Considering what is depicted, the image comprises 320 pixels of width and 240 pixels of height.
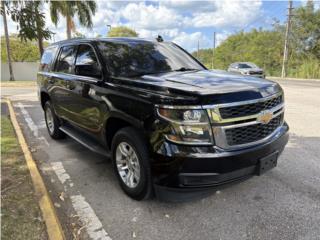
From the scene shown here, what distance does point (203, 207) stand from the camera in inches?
136

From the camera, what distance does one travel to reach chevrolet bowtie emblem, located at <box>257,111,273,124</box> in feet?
10.3

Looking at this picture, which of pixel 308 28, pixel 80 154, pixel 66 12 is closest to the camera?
pixel 80 154

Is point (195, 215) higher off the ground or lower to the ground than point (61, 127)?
lower

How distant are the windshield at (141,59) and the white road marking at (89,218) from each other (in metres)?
1.66

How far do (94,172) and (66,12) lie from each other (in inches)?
851

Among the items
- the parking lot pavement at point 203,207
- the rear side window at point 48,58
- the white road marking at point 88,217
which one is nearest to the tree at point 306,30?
the parking lot pavement at point 203,207

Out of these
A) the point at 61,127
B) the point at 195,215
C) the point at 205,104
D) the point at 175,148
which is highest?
the point at 205,104

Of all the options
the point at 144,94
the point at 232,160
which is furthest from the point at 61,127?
the point at 232,160

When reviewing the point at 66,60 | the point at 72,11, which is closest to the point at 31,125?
the point at 66,60

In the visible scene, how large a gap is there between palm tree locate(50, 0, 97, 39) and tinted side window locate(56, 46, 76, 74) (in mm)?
18910

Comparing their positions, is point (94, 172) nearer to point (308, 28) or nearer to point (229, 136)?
point (229, 136)

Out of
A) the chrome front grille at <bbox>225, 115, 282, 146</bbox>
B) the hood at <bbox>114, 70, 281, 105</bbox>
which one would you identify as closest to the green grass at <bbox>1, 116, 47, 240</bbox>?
the hood at <bbox>114, 70, 281, 105</bbox>

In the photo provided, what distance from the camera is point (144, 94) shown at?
3.19 metres

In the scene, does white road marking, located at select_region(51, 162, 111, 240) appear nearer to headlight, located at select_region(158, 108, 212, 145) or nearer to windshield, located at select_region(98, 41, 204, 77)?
headlight, located at select_region(158, 108, 212, 145)
